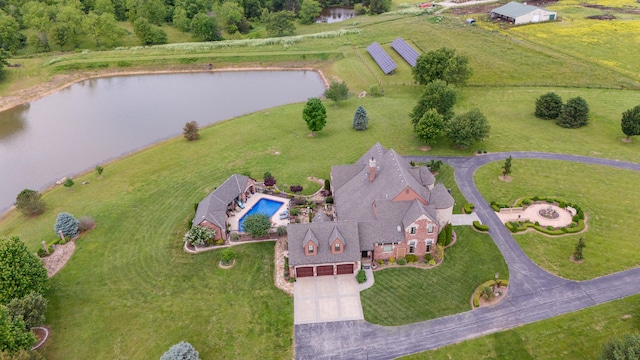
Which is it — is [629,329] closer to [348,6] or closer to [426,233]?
[426,233]

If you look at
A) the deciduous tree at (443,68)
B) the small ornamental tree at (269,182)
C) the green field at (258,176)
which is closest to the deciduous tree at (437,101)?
the green field at (258,176)

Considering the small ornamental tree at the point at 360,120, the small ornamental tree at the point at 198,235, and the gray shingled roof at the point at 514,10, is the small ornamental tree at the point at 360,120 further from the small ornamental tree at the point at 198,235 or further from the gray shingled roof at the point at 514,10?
the gray shingled roof at the point at 514,10

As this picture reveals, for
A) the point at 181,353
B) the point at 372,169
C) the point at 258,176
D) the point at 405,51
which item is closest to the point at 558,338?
the point at 372,169

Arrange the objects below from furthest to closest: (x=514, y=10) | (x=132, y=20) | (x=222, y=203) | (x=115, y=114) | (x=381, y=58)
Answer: (x=132, y=20) < (x=514, y=10) < (x=381, y=58) < (x=115, y=114) < (x=222, y=203)

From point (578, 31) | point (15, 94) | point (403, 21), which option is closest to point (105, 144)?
point (15, 94)

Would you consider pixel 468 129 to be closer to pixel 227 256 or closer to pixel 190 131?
pixel 227 256
